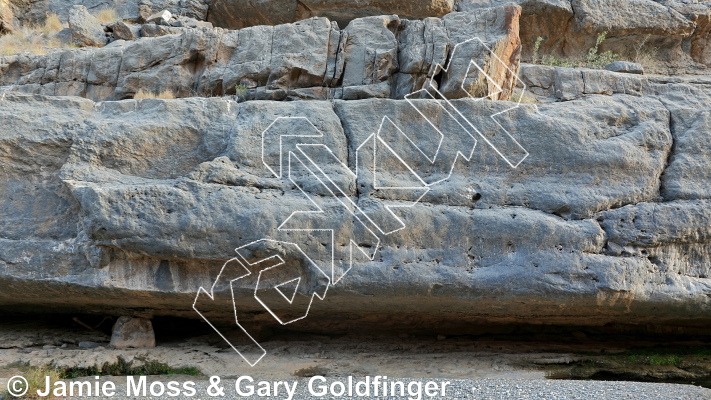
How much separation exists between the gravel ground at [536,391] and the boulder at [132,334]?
1416mm

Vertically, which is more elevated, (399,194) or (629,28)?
(629,28)

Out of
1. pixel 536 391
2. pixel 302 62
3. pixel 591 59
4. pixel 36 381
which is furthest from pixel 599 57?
pixel 36 381

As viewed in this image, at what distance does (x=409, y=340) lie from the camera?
8.07 meters

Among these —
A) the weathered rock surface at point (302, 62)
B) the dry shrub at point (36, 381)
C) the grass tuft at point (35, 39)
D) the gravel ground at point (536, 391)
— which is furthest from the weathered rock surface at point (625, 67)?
the grass tuft at point (35, 39)

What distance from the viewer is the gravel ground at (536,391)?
17.2 feet

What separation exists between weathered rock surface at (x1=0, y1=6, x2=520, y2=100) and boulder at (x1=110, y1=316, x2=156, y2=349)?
10.9 ft

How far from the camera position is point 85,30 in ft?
32.8

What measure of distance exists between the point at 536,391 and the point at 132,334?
5.02m

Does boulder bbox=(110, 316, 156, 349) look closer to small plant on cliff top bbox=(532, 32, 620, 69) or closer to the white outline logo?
the white outline logo

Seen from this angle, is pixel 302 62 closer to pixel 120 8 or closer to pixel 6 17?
pixel 120 8

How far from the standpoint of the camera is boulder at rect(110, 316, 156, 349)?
732 centimetres

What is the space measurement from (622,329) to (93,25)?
32.8ft

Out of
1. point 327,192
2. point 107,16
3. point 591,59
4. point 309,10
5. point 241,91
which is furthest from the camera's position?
point 107,16

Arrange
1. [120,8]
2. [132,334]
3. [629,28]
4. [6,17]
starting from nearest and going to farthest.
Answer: [132,334]
[629,28]
[120,8]
[6,17]
